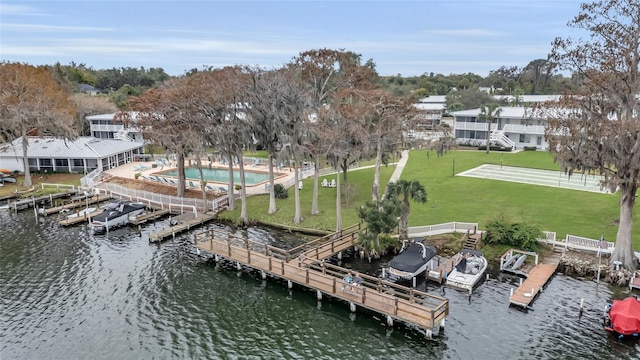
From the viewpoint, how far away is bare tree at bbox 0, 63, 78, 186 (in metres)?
45.2

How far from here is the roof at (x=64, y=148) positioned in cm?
5097

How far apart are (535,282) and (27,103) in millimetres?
51460

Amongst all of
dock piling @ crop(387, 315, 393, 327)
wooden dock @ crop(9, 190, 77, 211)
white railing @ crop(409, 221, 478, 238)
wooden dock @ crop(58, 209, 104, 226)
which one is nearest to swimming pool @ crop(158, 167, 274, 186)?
wooden dock @ crop(9, 190, 77, 211)

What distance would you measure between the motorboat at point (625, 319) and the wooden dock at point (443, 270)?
778cm

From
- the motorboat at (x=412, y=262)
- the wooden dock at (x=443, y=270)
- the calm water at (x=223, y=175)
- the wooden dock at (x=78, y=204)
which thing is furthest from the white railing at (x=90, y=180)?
the wooden dock at (x=443, y=270)

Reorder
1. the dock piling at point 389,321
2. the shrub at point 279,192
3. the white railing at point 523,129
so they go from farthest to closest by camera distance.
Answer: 1. the white railing at point 523,129
2. the shrub at point 279,192
3. the dock piling at point 389,321

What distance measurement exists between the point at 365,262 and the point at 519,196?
17.1 metres

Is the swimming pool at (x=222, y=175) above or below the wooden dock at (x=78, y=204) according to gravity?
above

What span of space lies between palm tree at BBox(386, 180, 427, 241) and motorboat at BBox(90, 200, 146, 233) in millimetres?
22229

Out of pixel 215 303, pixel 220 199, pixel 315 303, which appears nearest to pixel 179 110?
pixel 220 199

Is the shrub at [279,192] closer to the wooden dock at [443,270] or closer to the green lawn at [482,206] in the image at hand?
the green lawn at [482,206]

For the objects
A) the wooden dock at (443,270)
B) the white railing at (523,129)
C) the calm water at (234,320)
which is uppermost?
the white railing at (523,129)

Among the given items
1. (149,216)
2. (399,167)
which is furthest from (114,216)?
(399,167)

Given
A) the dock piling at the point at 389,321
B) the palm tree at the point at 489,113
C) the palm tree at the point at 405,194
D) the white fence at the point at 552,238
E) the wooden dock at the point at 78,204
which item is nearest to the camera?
the dock piling at the point at 389,321
